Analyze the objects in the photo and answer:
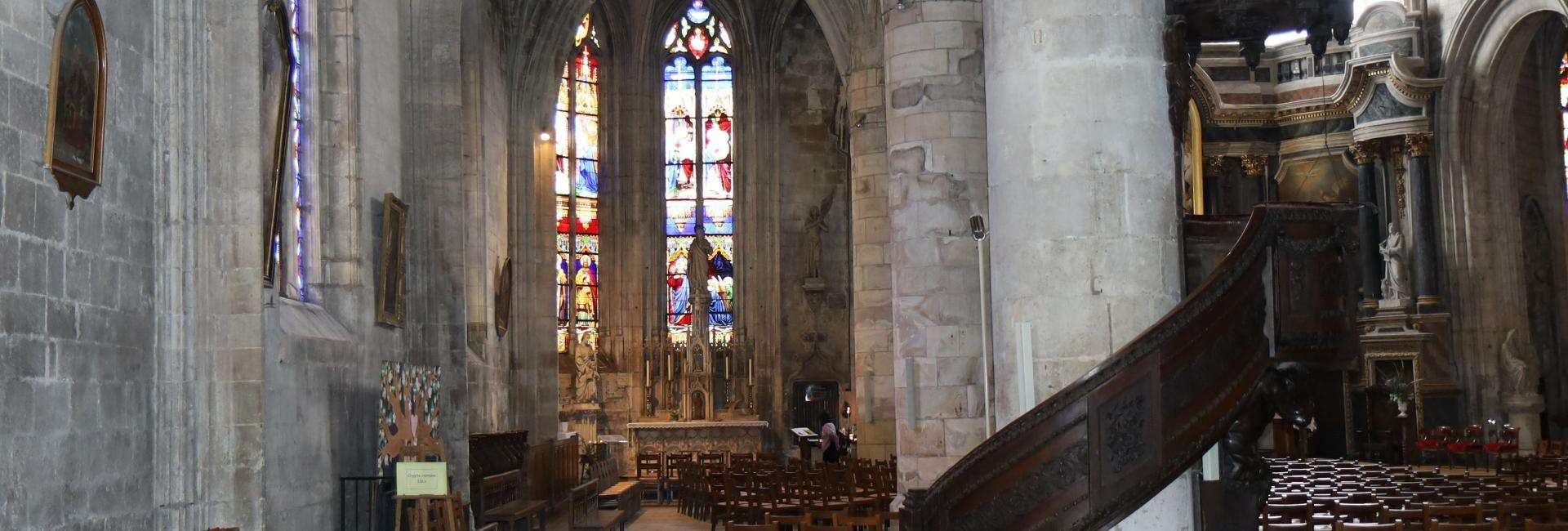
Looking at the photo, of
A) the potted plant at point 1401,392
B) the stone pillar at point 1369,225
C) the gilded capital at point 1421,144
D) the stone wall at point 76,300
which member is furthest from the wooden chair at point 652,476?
the stone wall at point 76,300

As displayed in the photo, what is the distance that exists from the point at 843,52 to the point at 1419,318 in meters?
11.4

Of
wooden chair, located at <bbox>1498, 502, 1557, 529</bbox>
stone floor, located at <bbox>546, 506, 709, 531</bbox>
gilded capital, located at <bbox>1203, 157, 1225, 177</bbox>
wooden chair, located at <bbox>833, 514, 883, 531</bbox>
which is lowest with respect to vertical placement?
stone floor, located at <bbox>546, 506, 709, 531</bbox>

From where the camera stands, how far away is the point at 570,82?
30406mm

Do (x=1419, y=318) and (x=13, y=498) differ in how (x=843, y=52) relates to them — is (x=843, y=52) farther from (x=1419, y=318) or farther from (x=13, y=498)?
(x=13, y=498)

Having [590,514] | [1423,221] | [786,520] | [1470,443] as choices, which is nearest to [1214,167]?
[1423,221]

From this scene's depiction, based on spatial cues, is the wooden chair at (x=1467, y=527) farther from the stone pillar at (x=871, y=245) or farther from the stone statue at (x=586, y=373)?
the stone statue at (x=586, y=373)

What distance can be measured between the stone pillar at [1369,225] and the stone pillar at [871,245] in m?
12.0

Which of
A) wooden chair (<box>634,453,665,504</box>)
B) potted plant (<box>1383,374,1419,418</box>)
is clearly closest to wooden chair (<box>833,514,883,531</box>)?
wooden chair (<box>634,453,665,504</box>)

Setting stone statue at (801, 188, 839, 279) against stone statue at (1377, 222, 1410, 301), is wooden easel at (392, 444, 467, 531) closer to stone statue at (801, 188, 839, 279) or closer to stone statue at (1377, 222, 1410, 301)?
stone statue at (801, 188, 839, 279)

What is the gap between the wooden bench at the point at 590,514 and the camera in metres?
16.5

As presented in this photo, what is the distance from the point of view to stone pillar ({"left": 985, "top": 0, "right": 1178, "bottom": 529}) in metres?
8.23

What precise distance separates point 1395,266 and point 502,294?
15.6 m

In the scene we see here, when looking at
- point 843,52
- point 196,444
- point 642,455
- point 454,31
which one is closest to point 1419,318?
point 843,52

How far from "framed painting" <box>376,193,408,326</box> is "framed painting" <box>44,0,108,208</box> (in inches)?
209
